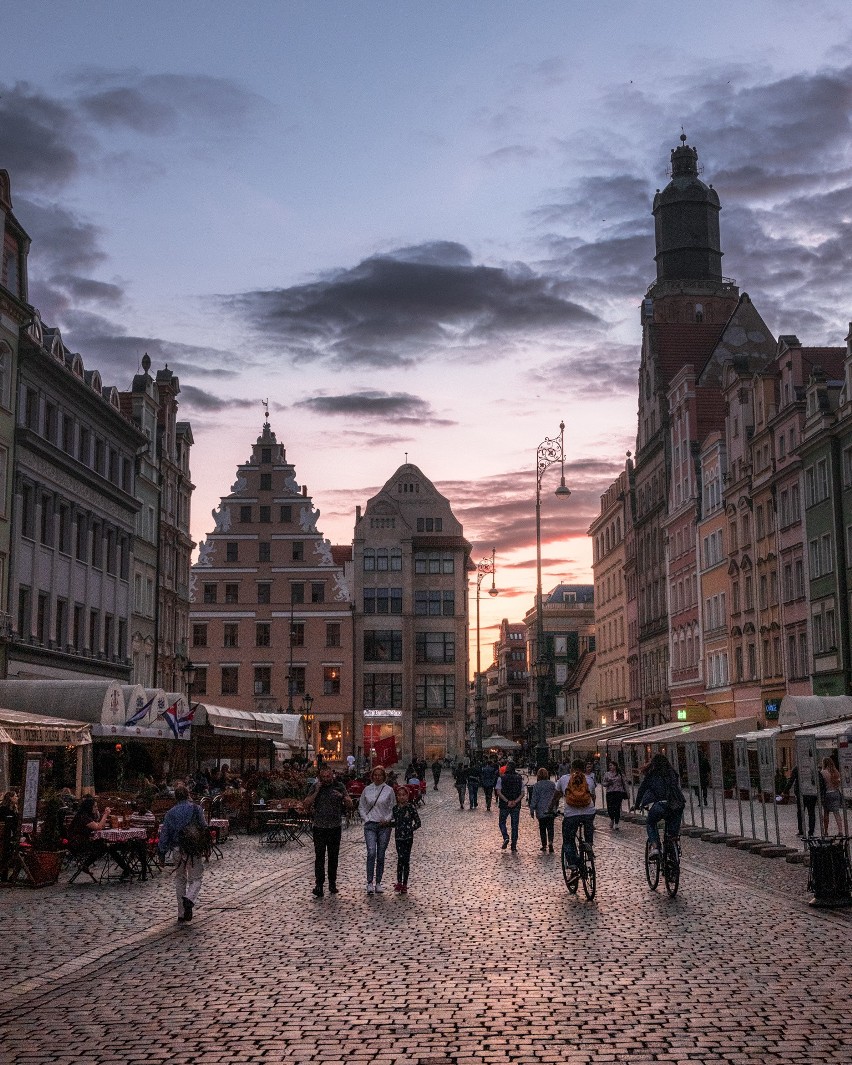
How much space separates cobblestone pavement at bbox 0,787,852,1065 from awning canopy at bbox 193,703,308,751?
14.8m

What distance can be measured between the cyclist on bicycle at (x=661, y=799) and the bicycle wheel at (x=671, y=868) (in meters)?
0.15

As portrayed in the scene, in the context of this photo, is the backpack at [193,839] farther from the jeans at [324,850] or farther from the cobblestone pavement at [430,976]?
the jeans at [324,850]

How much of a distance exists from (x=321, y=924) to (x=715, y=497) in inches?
2112

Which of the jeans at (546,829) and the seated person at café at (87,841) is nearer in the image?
the seated person at café at (87,841)

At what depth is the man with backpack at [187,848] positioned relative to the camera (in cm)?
1666

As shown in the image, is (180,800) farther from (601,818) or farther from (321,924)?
(601,818)

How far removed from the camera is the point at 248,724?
131ft

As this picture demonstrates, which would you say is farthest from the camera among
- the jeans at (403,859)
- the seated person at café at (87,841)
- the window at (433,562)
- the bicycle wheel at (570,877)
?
the window at (433,562)

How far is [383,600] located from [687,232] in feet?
111

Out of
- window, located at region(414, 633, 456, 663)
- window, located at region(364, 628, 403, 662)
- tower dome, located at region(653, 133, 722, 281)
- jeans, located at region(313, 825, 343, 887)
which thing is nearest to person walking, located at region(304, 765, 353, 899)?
jeans, located at region(313, 825, 343, 887)

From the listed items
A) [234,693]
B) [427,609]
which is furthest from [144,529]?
[427,609]

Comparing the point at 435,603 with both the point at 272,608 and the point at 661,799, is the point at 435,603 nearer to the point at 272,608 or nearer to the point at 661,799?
the point at 272,608

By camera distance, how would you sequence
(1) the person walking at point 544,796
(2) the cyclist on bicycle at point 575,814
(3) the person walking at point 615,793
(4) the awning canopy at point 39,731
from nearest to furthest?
(2) the cyclist on bicycle at point 575,814
(4) the awning canopy at point 39,731
(1) the person walking at point 544,796
(3) the person walking at point 615,793

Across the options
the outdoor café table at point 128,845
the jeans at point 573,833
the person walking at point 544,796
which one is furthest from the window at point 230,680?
the jeans at point 573,833
